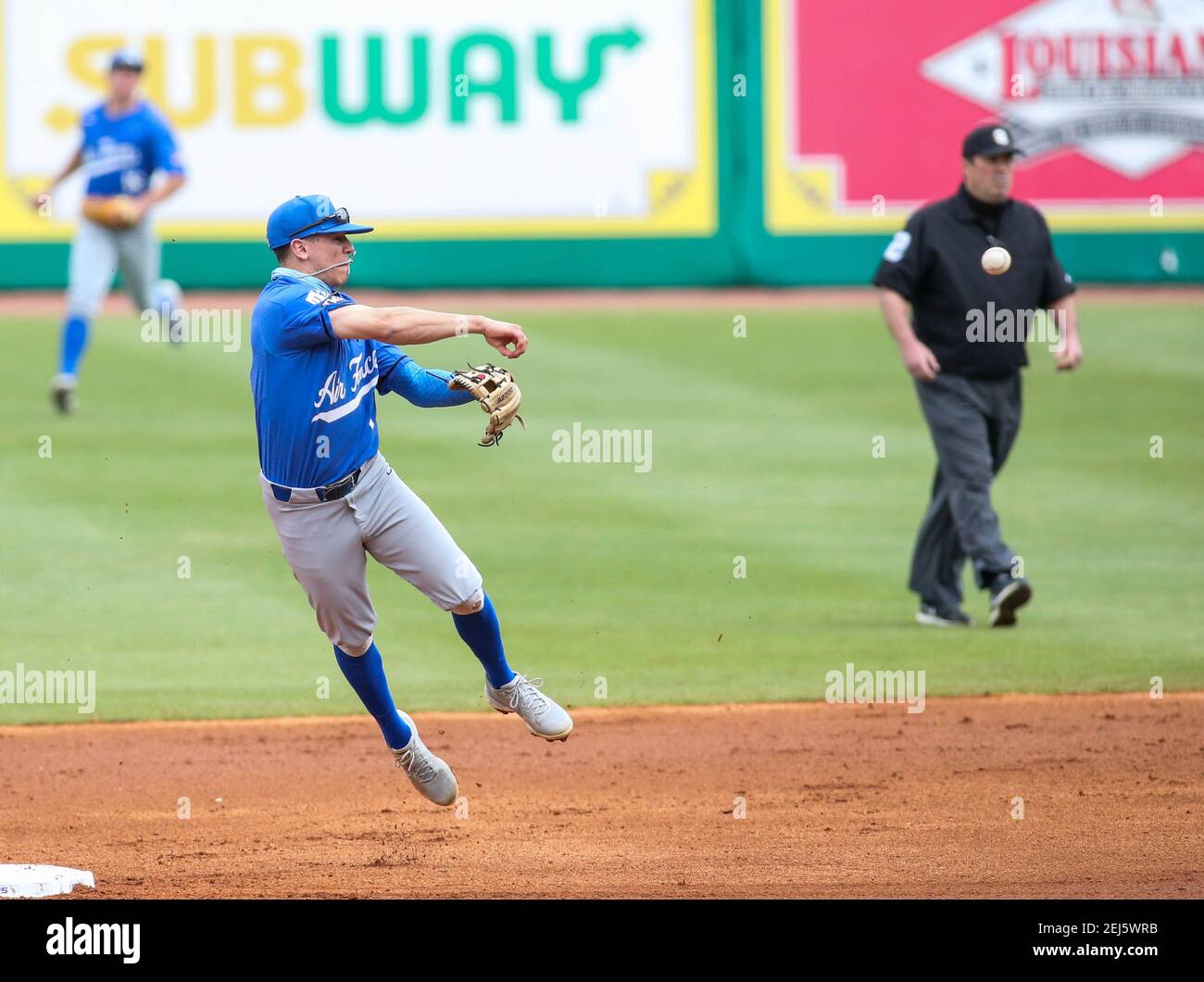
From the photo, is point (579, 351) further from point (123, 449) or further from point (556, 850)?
point (556, 850)

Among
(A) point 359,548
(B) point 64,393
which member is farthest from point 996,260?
(B) point 64,393

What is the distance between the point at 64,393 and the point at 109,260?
3.38ft

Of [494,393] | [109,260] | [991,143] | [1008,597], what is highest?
[109,260]

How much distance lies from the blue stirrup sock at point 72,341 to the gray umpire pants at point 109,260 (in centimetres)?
8

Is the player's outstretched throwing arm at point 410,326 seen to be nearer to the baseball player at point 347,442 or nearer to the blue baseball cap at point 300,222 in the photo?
the baseball player at point 347,442

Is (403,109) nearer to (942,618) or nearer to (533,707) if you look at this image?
(942,618)

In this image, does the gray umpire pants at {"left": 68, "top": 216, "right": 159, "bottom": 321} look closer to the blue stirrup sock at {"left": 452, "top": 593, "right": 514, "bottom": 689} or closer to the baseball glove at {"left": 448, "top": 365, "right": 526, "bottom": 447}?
the blue stirrup sock at {"left": 452, "top": 593, "right": 514, "bottom": 689}

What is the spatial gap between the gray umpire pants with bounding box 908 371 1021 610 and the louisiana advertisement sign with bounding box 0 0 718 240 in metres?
10.3

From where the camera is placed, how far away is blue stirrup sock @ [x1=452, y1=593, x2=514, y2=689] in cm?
671

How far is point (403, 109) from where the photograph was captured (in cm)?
1933

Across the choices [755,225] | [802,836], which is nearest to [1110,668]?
[802,836]

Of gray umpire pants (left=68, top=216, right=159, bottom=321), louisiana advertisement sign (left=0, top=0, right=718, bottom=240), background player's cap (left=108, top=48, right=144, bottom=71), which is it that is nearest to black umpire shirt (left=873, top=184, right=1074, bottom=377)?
gray umpire pants (left=68, top=216, right=159, bottom=321)

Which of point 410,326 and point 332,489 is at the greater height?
point 410,326
